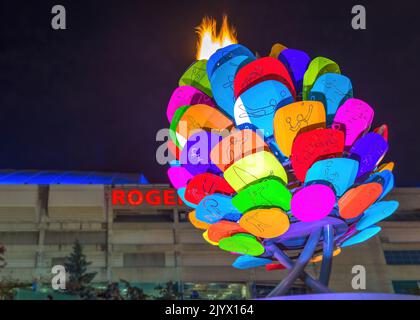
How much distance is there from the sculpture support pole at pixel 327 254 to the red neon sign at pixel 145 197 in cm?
2705

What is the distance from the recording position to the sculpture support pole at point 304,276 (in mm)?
16077

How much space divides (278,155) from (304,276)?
4.49 meters

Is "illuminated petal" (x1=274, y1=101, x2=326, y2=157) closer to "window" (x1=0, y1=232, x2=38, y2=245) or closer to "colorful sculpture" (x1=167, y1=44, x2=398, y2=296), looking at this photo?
"colorful sculpture" (x1=167, y1=44, x2=398, y2=296)

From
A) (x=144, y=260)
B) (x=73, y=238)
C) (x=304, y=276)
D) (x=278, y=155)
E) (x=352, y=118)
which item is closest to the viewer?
(x=352, y=118)

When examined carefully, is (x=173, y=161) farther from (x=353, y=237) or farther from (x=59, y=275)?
(x=59, y=275)

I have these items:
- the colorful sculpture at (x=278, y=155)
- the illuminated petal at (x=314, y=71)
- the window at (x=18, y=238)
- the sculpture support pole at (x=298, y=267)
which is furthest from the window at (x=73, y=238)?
the illuminated petal at (x=314, y=71)

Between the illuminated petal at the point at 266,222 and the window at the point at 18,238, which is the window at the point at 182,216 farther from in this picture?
the illuminated petal at the point at 266,222

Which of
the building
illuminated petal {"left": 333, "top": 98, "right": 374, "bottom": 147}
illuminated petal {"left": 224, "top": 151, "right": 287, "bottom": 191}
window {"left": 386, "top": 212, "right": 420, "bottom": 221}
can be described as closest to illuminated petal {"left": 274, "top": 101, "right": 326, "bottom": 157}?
illuminated petal {"left": 224, "top": 151, "right": 287, "bottom": 191}

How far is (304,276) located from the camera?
55.3 feet

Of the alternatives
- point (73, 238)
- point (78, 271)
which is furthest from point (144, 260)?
point (73, 238)

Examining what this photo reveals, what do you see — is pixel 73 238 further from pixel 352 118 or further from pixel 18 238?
pixel 352 118

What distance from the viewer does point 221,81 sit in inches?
659
